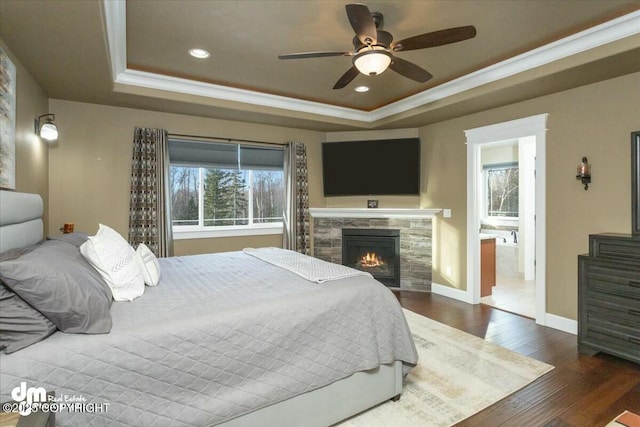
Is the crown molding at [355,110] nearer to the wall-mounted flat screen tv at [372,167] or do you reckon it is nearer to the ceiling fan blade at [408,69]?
the wall-mounted flat screen tv at [372,167]

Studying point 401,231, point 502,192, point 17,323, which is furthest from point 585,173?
point 17,323

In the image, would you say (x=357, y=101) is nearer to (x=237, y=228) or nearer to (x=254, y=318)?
(x=237, y=228)

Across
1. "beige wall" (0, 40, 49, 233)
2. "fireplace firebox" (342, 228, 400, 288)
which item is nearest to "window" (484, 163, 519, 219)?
"fireplace firebox" (342, 228, 400, 288)

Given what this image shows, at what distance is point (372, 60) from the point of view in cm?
245

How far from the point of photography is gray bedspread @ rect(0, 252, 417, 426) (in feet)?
4.49

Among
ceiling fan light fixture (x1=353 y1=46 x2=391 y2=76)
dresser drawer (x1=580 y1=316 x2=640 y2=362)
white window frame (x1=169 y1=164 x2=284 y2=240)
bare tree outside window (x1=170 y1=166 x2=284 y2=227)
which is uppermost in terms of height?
ceiling fan light fixture (x1=353 y1=46 x2=391 y2=76)

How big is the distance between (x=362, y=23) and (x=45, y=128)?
3.01 meters

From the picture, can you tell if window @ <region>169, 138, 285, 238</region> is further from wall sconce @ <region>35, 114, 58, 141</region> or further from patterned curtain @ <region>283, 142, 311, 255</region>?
wall sconce @ <region>35, 114, 58, 141</region>

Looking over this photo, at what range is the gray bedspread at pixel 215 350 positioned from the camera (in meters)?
1.37

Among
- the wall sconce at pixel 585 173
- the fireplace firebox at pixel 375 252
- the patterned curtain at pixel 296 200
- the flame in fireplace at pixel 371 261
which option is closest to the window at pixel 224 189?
the patterned curtain at pixel 296 200

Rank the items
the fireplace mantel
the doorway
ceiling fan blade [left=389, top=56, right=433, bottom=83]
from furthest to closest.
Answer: the fireplace mantel → the doorway → ceiling fan blade [left=389, top=56, right=433, bottom=83]

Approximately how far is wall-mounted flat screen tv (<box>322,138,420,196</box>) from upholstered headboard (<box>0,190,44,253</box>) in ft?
12.7

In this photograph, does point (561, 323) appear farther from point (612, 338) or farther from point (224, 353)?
point (224, 353)

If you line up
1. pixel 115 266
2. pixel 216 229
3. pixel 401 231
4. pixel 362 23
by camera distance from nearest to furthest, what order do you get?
1. pixel 115 266
2. pixel 362 23
3. pixel 216 229
4. pixel 401 231
